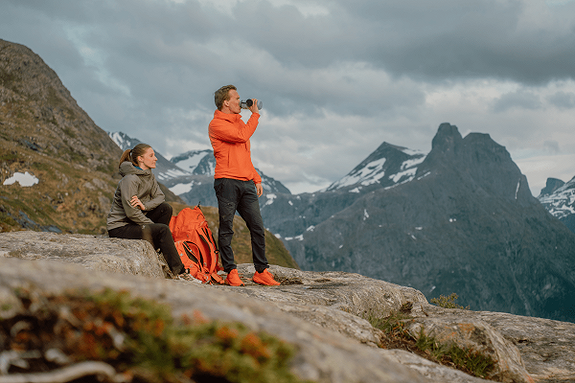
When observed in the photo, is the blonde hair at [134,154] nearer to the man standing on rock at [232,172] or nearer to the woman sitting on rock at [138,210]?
the woman sitting on rock at [138,210]

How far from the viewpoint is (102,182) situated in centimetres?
8594

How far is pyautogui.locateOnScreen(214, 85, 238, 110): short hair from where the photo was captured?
31.3ft

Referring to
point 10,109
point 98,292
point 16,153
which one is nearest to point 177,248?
point 98,292

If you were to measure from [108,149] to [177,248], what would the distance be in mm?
163243

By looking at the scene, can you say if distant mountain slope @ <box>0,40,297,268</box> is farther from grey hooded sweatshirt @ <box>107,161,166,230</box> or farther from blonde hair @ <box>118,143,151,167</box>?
grey hooded sweatshirt @ <box>107,161,166,230</box>

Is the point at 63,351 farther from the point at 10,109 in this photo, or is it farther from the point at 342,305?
the point at 10,109

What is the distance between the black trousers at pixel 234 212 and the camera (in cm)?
930

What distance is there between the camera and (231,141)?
935 cm

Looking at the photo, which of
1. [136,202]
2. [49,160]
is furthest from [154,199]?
[49,160]

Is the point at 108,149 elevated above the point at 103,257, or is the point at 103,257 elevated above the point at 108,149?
the point at 108,149

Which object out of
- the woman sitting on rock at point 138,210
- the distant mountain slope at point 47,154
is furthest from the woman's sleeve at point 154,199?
the distant mountain slope at point 47,154

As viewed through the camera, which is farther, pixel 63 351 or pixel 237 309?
pixel 237 309

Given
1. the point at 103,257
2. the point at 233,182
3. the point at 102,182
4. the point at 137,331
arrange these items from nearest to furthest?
the point at 137,331 → the point at 103,257 → the point at 233,182 → the point at 102,182

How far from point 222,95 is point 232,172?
2.10 m
